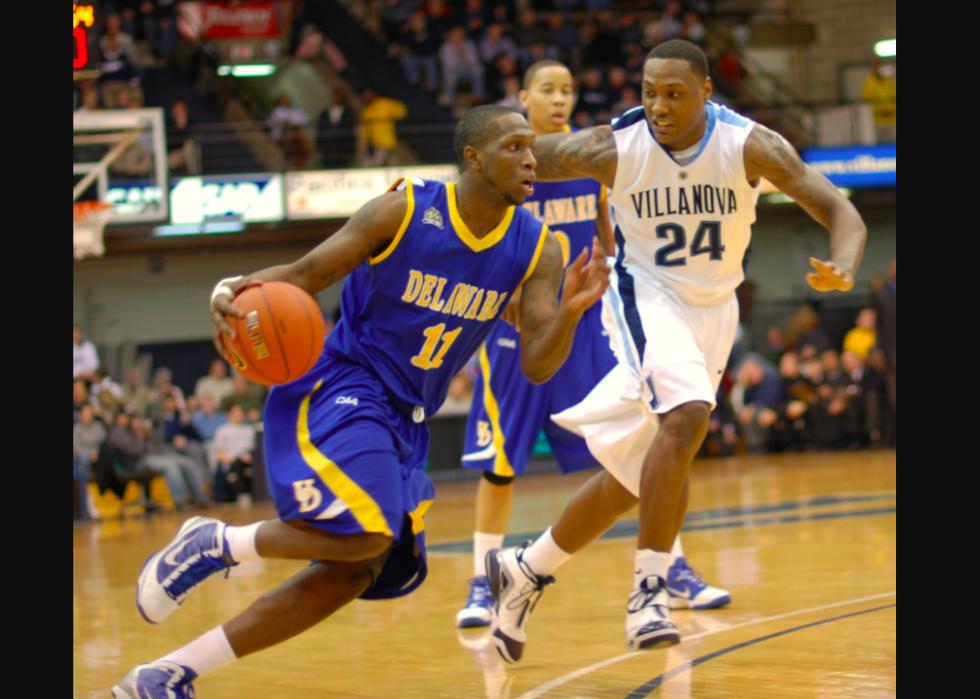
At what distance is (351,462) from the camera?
3.45 m

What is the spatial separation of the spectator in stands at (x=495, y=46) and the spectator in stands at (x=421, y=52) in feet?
2.67

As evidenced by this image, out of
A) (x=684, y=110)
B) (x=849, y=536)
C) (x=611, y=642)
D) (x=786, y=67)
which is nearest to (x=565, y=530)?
(x=611, y=642)

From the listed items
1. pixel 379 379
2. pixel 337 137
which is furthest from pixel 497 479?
pixel 337 137

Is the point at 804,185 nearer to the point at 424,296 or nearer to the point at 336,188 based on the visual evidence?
the point at 424,296

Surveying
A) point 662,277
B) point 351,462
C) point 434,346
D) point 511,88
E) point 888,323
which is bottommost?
point 888,323

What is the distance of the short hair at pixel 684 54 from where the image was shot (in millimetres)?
4199

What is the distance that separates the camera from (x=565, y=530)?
173 inches

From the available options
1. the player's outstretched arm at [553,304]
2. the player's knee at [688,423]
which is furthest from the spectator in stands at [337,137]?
the player's knee at [688,423]

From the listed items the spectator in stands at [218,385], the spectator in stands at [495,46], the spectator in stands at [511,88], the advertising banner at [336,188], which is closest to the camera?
the spectator in stands at [218,385]

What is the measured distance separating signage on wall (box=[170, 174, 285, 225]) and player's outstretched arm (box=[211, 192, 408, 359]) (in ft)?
39.9

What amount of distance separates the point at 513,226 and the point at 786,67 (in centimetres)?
1906

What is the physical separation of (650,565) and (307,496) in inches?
49.6

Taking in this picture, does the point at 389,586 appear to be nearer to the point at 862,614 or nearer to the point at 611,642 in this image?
the point at 611,642

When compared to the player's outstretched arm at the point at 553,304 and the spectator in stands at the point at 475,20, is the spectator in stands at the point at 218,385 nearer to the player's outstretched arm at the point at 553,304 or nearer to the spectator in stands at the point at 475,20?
the spectator in stands at the point at 475,20
